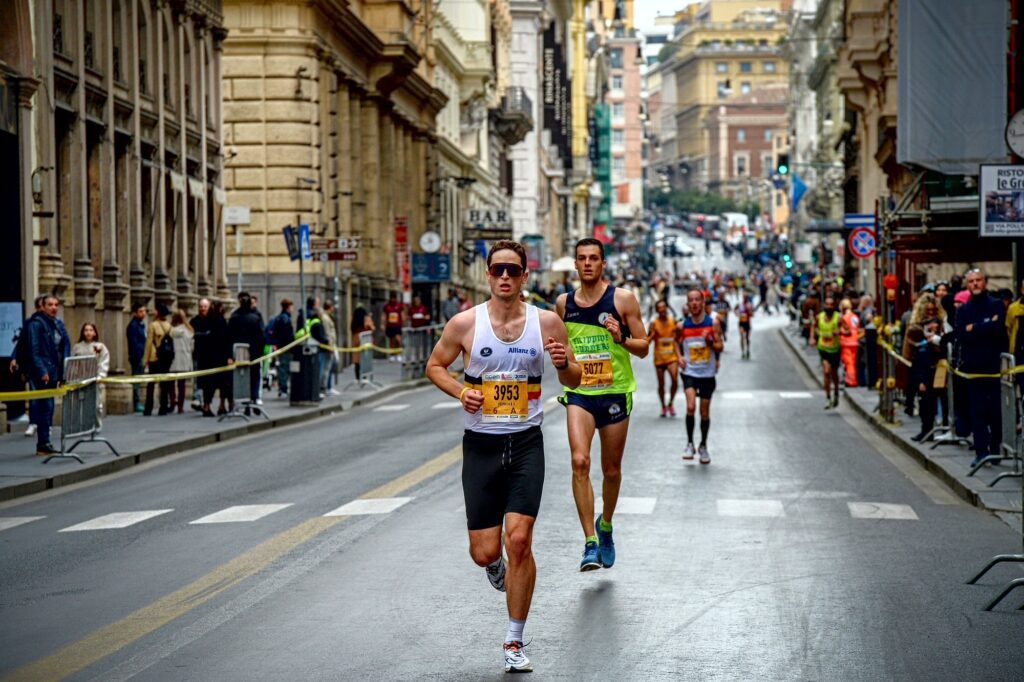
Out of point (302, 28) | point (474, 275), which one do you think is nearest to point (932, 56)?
point (302, 28)

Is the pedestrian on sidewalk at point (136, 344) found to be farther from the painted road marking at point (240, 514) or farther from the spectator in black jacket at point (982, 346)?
the spectator in black jacket at point (982, 346)

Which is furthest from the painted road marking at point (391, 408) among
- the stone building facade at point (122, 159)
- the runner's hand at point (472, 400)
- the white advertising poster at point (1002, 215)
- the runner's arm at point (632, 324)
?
the runner's hand at point (472, 400)

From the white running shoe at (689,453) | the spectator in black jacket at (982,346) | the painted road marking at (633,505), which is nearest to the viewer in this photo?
the painted road marking at (633,505)

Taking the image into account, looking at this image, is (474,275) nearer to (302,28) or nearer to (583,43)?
(302,28)

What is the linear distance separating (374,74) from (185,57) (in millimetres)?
17660

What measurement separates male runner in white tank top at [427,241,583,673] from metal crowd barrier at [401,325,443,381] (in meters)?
35.2

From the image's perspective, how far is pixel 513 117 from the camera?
91.2 meters

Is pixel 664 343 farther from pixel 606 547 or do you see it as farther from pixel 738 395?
pixel 606 547

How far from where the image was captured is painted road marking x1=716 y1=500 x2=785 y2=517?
1642 cm

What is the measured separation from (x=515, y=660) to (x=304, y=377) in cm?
2508

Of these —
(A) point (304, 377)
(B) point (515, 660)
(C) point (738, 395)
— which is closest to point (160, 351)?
(A) point (304, 377)

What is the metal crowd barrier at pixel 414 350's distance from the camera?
45.0 m

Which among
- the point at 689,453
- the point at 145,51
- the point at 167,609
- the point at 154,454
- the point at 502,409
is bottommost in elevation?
the point at 154,454

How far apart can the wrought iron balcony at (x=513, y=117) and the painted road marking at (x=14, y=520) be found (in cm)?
7405
